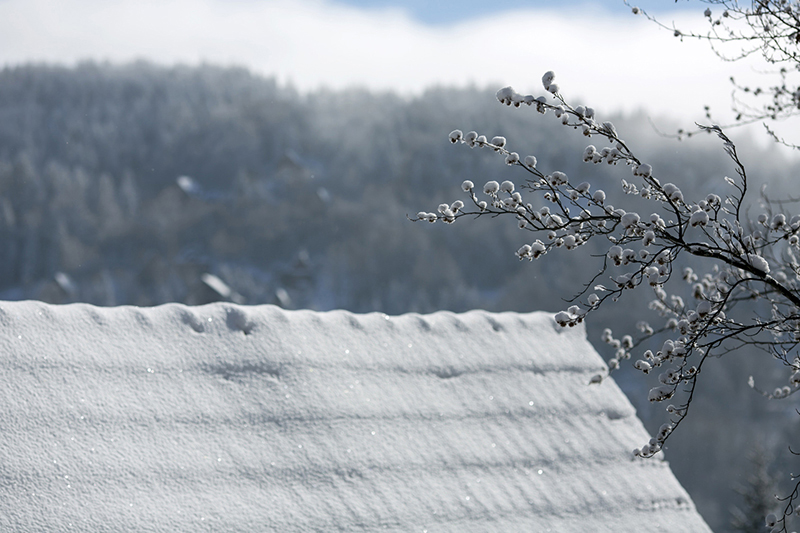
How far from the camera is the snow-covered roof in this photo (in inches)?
93.0

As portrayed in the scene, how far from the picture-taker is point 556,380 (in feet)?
11.7

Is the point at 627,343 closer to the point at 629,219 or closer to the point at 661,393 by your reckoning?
the point at 661,393

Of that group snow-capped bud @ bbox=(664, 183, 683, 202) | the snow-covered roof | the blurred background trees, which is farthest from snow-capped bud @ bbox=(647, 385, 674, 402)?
the blurred background trees

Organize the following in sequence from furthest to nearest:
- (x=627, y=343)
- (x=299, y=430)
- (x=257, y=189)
→ (x=257, y=189)
(x=627, y=343)
(x=299, y=430)

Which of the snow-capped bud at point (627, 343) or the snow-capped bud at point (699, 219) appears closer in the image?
the snow-capped bud at point (699, 219)

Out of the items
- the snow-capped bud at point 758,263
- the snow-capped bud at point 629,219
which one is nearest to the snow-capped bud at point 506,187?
the snow-capped bud at point 629,219

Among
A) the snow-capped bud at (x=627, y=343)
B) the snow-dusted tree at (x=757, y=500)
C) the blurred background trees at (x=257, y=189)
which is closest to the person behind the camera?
the snow-capped bud at (x=627, y=343)

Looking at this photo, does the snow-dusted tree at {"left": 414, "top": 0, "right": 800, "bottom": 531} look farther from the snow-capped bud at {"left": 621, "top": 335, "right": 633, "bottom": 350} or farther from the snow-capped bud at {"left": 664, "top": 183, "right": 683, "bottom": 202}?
the snow-capped bud at {"left": 621, "top": 335, "right": 633, "bottom": 350}

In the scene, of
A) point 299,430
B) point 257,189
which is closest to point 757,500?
point 299,430

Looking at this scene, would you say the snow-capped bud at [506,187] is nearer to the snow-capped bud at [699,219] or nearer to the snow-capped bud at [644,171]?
the snow-capped bud at [644,171]

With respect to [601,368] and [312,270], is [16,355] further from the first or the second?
[312,270]

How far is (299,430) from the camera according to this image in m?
2.74

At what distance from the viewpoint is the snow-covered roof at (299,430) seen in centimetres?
236

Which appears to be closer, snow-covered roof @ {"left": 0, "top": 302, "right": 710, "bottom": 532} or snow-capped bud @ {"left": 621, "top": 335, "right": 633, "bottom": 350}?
snow-covered roof @ {"left": 0, "top": 302, "right": 710, "bottom": 532}
